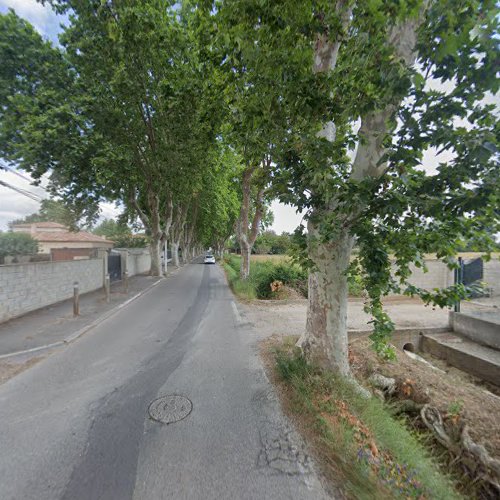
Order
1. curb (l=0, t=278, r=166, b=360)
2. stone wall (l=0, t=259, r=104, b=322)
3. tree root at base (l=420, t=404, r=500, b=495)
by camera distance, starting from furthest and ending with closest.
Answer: stone wall (l=0, t=259, r=104, b=322), curb (l=0, t=278, r=166, b=360), tree root at base (l=420, t=404, r=500, b=495)

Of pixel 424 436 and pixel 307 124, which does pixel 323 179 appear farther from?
pixel 424 436

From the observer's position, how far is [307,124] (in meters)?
3.56

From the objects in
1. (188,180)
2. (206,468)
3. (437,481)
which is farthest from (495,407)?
(188,180)

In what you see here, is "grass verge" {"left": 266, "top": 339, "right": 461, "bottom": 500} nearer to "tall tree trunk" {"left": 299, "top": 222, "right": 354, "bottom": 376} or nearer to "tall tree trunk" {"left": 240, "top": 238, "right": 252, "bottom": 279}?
"tall tree trunk" {"left": 299, "top": 222, "right": 354, "bottom": 376}

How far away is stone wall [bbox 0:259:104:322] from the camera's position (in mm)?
6586

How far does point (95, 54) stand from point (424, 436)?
1346 cm

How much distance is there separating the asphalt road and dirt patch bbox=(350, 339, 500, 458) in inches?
82.3

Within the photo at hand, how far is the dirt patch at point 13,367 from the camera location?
4078 mm

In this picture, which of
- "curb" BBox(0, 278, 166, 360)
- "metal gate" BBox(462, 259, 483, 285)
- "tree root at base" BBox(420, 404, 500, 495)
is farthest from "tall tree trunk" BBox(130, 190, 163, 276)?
"metal gate" BBox(462, 259, 483, 285)

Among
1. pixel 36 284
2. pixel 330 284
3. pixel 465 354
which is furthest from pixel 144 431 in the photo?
pixel 36 284

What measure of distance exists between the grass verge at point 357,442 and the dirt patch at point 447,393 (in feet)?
Answer: 3.41

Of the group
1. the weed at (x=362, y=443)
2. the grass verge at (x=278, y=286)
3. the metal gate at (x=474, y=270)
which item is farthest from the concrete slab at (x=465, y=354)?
the metal gate at (x=474, y=270)

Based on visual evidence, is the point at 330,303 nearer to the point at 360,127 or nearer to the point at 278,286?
the point at 360,127

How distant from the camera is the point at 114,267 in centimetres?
1457
